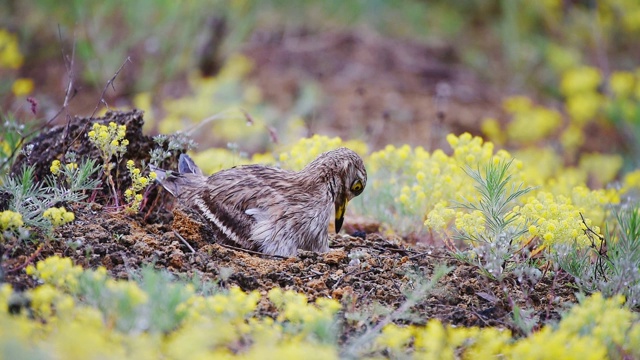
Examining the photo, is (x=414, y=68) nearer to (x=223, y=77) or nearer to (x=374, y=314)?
(x=223, y=77)

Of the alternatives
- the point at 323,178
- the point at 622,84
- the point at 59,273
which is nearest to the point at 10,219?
the point at 59,273

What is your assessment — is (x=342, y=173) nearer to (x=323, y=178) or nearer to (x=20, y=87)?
(x=323, y=178)

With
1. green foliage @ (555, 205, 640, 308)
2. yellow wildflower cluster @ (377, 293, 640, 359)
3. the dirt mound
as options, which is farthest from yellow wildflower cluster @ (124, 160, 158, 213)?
green foliage @ (555, 205, 640, 308)

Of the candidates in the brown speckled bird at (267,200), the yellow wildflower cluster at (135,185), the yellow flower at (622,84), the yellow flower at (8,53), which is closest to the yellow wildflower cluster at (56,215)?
the yellow wildflower cluster at (135,185)

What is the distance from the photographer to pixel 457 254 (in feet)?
13.0

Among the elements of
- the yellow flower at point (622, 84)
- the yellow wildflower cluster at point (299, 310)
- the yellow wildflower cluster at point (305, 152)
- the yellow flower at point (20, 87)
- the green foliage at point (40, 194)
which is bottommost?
the yellow wildflower cluster at point (299, 310)

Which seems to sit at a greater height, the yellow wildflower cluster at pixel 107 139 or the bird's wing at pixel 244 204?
the yellow wildflower cluster at pixel 107 139

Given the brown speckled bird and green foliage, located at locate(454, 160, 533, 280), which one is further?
the brown speckled bird

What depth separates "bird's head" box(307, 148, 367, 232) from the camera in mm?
4652

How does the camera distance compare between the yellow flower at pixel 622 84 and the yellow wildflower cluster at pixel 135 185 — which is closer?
the yellow wildflower cluster at pixel 135 185

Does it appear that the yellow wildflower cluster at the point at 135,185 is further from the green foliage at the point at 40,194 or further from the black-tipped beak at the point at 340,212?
the black-tipped beak at the point at 340,212

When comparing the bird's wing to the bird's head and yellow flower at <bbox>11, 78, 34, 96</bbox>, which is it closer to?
the bird's head

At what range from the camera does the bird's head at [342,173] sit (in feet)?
15.3

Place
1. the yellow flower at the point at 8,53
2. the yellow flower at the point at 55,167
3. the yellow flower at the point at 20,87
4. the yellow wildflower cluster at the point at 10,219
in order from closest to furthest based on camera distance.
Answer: the yellow wildflower cluster at the point at 10,219 → the yellow flower at the point at 55,167 → the yellow flower at the point at 20,87 → the yellow flower at the point at 8,53
